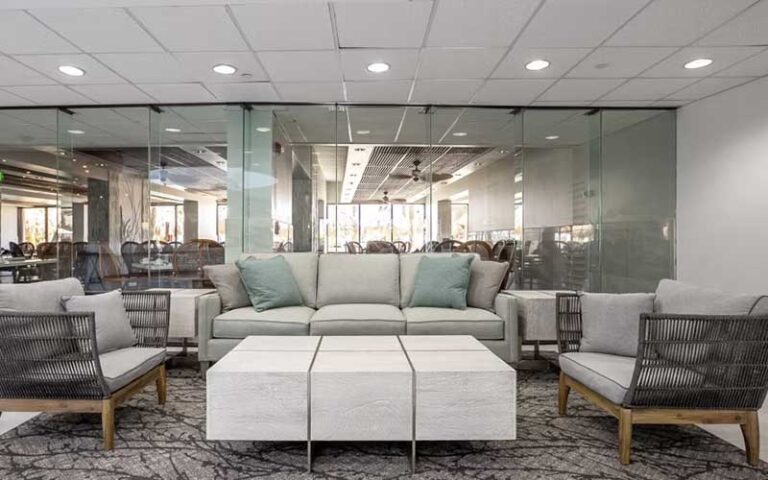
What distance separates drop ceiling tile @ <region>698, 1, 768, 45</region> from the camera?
2.87 meters

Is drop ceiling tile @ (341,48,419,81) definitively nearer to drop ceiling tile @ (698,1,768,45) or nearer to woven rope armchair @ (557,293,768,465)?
drop ceiling tile @ (698,1,768,45)

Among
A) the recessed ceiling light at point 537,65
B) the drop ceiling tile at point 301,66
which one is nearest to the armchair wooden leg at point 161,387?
the drop ceiling tile at point 301,66

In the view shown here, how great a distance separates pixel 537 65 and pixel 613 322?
7.90 feet

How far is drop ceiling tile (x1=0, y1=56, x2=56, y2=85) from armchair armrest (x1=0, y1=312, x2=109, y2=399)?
9.38 feet

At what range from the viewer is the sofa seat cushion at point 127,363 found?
2266 mm

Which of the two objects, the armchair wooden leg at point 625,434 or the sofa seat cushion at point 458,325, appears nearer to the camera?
the armchair wooden leg at point 625,434

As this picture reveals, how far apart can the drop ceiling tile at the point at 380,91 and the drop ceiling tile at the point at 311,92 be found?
136mm

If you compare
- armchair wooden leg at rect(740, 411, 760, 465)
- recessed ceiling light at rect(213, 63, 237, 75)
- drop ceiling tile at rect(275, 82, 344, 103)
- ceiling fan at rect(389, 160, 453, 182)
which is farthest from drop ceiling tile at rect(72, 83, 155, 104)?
armchair wooden leg at rect(740, 411, 760, 465)

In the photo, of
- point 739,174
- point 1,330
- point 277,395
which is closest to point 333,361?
point 277,395

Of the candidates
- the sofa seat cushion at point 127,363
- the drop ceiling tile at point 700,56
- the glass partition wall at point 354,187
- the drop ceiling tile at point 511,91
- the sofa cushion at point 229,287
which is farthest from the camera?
the glass partition wall at point 354,187

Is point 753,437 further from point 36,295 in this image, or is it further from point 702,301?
point 36,295

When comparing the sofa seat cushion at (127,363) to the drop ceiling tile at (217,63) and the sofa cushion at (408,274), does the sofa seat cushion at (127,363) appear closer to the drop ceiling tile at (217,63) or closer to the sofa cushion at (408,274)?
the sofa cushion at (408,274)

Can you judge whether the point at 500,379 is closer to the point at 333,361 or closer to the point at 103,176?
the point at 333,361

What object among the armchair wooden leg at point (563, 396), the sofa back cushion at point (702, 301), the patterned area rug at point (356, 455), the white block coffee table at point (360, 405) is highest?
the sofa back cushion at point (702, 301)
